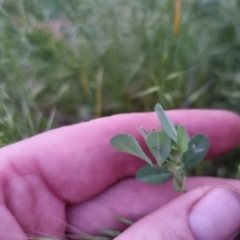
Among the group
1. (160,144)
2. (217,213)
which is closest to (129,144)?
(160,144)

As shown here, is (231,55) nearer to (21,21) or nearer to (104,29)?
(104,29)

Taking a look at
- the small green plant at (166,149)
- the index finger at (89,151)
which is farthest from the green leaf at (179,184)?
the index finger at (89,151)

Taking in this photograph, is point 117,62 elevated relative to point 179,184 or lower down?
elevated

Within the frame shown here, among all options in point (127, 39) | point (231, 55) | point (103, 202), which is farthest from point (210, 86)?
point (103, 202)

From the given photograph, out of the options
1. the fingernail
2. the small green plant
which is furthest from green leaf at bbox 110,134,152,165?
the fingernail

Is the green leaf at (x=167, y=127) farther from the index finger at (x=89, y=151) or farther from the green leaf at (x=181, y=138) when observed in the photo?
the index finger at (x=89, y=151)

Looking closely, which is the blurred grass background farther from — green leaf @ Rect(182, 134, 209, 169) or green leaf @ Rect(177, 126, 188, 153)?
green leaf @ Rect(177, 126, 188, 153)

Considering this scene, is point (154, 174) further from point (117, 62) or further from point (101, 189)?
point (117, 62)
